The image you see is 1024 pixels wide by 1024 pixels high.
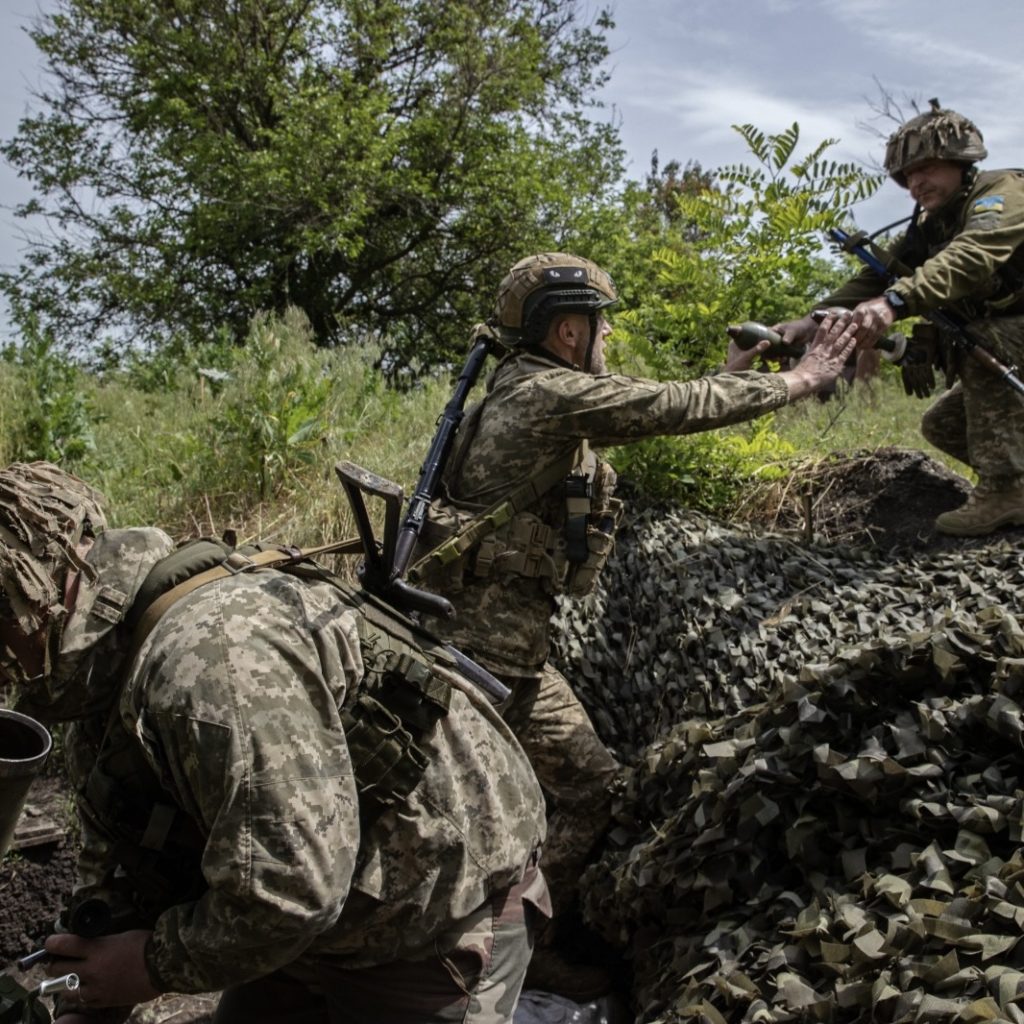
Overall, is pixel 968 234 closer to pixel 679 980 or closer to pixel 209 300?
pixel 679 980

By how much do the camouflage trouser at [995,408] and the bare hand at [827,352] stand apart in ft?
3.73

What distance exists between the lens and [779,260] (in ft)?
18.5

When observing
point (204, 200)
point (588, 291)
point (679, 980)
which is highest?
point (204, 200)

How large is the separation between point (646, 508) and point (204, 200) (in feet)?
40.6

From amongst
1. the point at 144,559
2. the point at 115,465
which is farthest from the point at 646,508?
the point at 144,559

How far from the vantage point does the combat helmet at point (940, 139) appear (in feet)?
16.9

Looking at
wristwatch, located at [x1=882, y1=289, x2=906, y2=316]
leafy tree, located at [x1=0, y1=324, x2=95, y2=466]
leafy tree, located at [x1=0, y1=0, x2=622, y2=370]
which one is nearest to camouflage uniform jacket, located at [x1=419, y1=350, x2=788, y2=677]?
wristwatch, located at [x1=882, y1=289, x2=906, y2=316]

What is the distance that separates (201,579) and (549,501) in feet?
7.35

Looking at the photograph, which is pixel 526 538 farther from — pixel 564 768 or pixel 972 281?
pixel 972 281

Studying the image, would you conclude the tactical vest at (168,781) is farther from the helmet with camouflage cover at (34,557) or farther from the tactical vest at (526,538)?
the tactical vest at (526,538)

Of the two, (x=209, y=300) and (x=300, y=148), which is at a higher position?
(x=300, y=148)

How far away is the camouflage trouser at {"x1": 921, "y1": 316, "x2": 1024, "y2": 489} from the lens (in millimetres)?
5242

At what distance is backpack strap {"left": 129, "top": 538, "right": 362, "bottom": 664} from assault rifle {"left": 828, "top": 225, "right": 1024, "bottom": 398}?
4.02 meters

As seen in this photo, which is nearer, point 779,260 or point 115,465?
point 779,260
